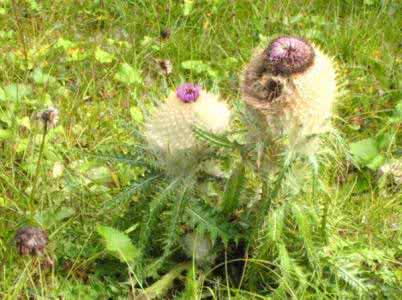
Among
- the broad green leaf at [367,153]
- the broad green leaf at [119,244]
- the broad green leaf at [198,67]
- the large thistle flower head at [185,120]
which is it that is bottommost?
the broad green leaf at [198,67]

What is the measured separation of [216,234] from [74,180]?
0.84 meters

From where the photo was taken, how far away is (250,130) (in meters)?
2.21

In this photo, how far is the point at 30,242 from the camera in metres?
2.07

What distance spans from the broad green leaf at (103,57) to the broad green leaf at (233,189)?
5.52ft

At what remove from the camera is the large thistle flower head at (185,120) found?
2.28m

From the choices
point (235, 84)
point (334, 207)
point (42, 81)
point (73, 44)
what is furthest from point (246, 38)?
point (334, 207)

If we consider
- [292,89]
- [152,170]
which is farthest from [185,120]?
[292,89]

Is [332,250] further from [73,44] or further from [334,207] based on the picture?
[73,44]

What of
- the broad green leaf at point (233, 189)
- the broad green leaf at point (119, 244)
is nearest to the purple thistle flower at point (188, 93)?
the broad green leaf at point (233, 189)

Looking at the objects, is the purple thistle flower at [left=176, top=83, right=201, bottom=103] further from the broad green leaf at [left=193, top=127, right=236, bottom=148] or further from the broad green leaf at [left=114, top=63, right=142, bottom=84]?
the broad green leaf at [left=114, top=63, right=142, bottom=84]

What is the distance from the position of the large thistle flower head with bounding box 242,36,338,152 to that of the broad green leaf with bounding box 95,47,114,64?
179 centimetres

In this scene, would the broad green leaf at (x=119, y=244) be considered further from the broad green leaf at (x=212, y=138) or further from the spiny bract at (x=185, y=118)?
the broad green leaf at (x=212, y=138)

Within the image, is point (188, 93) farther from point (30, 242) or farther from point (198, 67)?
point (198, 67)

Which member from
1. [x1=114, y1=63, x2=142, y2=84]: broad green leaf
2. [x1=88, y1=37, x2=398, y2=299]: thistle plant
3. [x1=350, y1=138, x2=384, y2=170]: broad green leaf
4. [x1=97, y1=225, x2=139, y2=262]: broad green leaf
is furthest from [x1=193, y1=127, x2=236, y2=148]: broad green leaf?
[x1=114, y1=63, x2=142, y2=84]: broad green leaf
